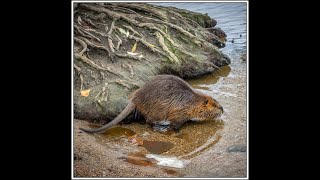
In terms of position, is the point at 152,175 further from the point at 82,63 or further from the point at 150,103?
the point at 82,63

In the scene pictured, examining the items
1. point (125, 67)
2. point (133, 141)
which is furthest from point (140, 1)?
point (133, 141)

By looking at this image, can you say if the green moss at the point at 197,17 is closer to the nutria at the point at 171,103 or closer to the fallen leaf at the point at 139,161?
the nutria at the point at 171,103

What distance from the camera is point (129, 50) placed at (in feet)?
16.0

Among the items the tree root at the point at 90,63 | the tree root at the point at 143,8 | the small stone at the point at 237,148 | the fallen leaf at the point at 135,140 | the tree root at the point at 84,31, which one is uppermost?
the tree root at the point at 143,8

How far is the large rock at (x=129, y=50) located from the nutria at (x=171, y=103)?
87mm

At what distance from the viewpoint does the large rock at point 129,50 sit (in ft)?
15.6

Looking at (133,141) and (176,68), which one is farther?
(176,68)

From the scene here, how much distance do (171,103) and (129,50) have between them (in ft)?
2.07

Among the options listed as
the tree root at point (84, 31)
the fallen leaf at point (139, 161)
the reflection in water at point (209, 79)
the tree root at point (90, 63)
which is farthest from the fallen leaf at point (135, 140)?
the tree root at point (84, 31)

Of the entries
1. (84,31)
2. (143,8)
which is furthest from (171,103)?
(84,31)

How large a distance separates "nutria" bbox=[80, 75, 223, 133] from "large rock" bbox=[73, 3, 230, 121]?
0.09m

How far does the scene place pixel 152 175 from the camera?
4488mm

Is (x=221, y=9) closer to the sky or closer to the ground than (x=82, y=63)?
closer to the sky
